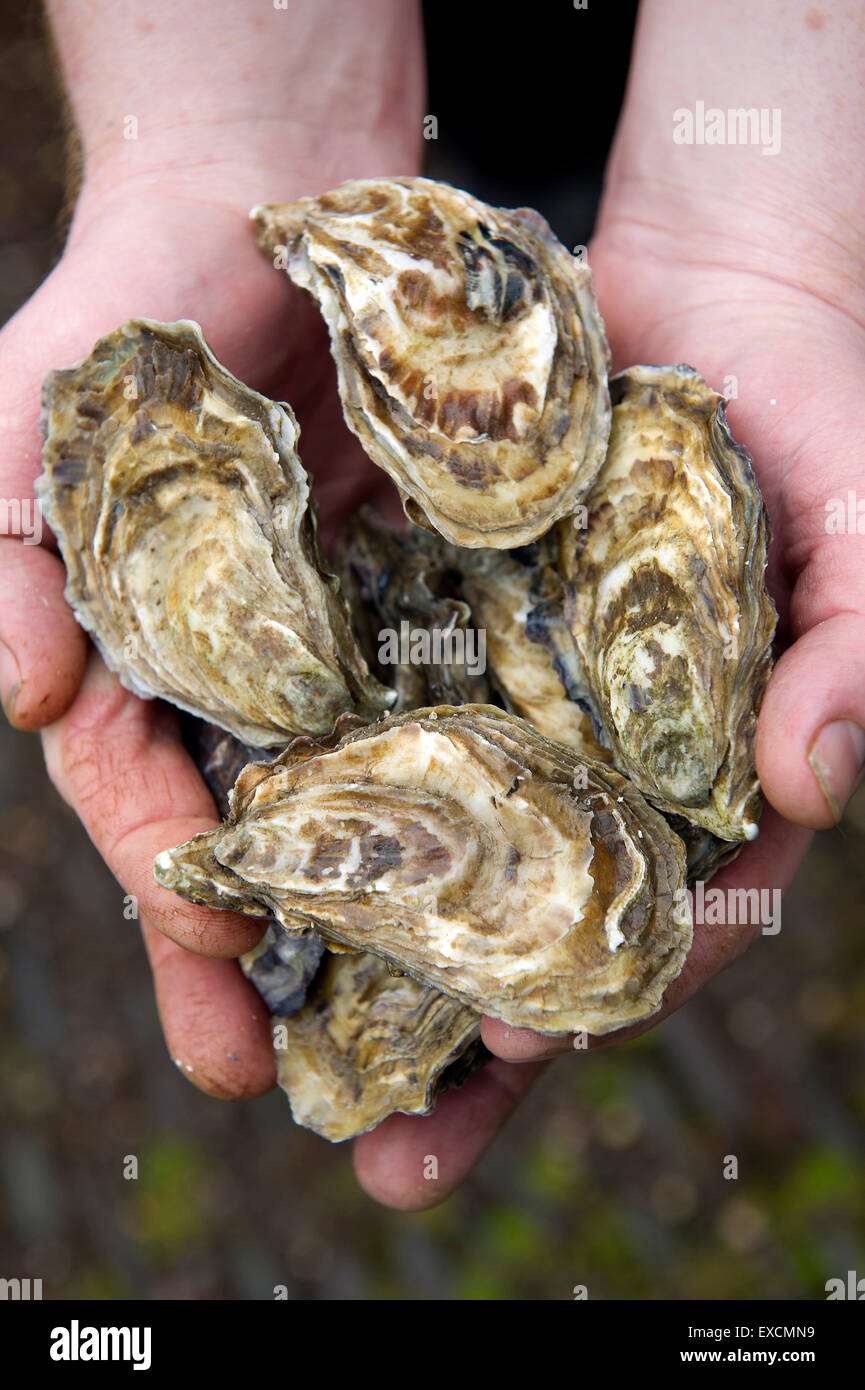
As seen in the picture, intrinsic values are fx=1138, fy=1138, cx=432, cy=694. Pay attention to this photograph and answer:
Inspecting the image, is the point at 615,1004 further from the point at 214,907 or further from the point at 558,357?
the point at 558,357

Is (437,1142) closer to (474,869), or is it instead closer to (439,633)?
(474,869)

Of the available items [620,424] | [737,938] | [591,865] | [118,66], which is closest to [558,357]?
[620,424]

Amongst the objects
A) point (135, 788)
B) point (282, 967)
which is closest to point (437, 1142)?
point (282, 967)

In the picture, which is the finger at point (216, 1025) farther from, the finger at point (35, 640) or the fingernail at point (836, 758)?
the fingernail at point (836, 758)

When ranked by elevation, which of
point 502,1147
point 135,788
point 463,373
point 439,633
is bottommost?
point 502,1147

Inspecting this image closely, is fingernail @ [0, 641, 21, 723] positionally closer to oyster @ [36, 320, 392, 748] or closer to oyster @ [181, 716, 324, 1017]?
oyster @ [36, 320, 392, 748]

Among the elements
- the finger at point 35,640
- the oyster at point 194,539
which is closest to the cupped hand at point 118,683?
the finger at point 35,640
